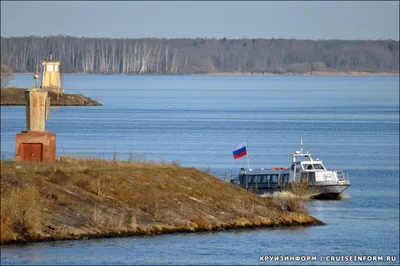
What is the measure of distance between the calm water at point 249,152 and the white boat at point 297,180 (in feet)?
4.17

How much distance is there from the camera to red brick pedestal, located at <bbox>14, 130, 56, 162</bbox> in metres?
37.0

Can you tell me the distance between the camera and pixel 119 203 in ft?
110

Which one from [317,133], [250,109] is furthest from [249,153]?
[250,109]

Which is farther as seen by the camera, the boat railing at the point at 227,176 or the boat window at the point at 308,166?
the boat railing at the point at 227,176

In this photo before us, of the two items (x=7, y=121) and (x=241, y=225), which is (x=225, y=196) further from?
(x=7, y=121)

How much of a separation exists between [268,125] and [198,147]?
3495 centimetres

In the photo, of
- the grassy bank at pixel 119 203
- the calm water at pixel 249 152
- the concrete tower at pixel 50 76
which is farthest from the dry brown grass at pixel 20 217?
the concrete tower at pixel 50 76

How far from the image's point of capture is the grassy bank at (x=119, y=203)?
1190 inches

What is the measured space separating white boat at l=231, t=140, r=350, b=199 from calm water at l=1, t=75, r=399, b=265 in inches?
50.0

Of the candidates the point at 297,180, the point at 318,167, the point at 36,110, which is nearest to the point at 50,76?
the point at 318,167

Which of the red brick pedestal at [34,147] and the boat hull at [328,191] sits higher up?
the red brick pedestal at [34,147]

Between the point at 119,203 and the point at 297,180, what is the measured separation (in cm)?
1861

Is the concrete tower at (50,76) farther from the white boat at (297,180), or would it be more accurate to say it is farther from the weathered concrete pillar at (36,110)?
the weathered concrete pillar at (36,110)

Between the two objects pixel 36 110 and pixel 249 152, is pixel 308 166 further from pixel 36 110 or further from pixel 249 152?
pixel 249 152
